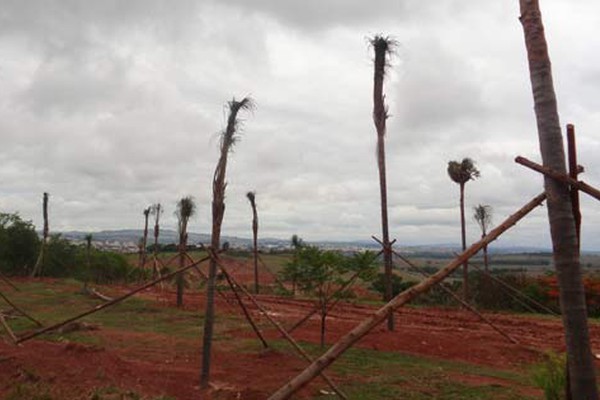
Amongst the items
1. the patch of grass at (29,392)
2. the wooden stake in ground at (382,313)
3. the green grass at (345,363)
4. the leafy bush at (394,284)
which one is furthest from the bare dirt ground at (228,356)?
the leafy bush at (394,284)

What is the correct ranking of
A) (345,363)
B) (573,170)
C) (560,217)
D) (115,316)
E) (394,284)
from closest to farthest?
1. (560,217)
2. (573,170)
3. (345,363)
4. (115,316)
5. (394,284)

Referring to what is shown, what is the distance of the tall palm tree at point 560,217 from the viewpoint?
3889 millimetres

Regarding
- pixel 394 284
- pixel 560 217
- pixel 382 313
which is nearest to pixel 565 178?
pixel 560 217

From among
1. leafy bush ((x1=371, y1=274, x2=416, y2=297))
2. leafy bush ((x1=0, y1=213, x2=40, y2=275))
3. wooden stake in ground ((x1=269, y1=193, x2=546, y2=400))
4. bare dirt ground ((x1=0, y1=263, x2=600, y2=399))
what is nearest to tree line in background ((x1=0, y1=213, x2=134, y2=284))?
leafy bush ((x1=0, y1=213, x2=40, y2=275))

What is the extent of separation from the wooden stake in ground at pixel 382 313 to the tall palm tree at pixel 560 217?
24 cm

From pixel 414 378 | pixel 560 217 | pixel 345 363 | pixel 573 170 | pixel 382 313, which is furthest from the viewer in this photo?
pixel 345 363

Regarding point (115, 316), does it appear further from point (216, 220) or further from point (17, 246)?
point (17, 246)

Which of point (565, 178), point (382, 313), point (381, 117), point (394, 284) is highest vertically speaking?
point (381, 117)

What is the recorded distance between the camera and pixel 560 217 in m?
4.03

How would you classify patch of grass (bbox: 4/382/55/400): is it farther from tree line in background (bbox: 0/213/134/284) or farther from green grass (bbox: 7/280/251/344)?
tree line in background (bbox: 0/213/134/284)

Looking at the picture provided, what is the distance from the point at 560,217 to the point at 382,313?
1.50m

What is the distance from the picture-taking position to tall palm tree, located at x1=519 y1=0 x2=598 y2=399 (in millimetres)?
3889

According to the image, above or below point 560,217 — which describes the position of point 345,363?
below

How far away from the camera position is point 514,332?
1683 centimetres
